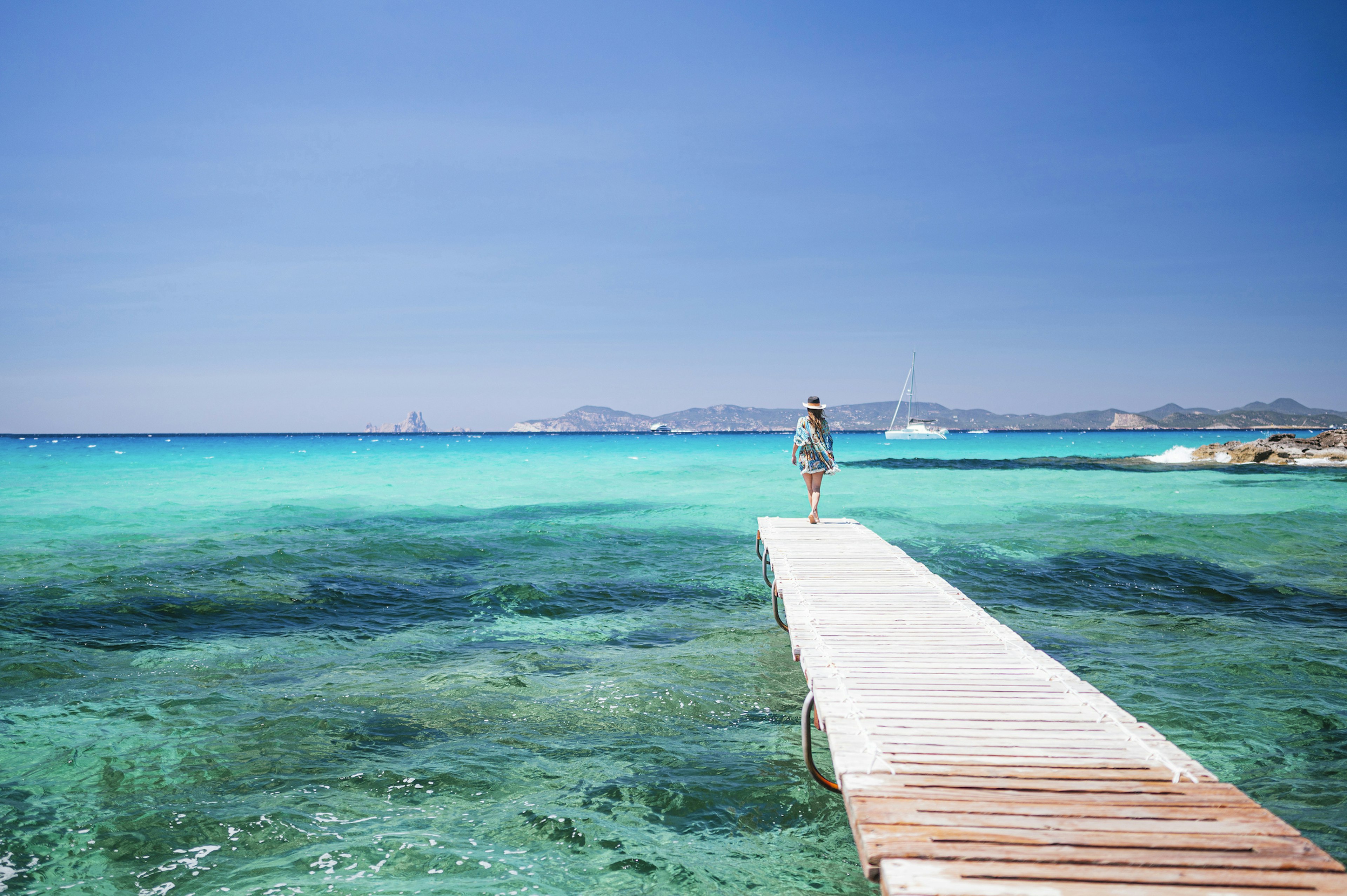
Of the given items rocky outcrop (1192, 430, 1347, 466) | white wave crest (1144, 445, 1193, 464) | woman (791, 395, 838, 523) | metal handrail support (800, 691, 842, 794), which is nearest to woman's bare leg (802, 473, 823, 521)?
woman (791, 395, 838, 523)

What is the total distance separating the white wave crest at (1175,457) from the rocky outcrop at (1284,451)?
49cm

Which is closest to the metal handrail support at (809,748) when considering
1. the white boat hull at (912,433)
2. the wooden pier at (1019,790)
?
the wooden pier at (1019,790)

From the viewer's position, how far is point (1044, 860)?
342cm

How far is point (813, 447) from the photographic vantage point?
14070mm

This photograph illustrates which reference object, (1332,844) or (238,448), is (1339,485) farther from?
(238,448)

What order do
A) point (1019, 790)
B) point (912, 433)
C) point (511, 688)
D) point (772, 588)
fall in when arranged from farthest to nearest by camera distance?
point (912, 433) → point (772, 588) → point (511, 688) → point (1019, 790)

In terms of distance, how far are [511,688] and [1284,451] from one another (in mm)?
59366

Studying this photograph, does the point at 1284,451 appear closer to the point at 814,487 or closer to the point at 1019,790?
the point at 814,487

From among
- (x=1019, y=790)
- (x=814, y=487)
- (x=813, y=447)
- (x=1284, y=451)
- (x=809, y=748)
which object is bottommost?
(x=809, y=748)

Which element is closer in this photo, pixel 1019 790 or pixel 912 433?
pixel 1019 790

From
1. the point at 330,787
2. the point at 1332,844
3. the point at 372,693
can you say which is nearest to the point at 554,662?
the point at 372,693

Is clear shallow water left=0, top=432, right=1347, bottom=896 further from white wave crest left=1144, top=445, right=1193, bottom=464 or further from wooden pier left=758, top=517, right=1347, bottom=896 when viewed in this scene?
white wave crest left=1144, top=445, right=1193, bottom=464

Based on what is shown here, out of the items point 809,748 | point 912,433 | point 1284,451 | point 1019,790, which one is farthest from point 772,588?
point 912,433

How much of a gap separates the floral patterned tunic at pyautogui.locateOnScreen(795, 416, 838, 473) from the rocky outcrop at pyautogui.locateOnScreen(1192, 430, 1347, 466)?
48.6 metres
